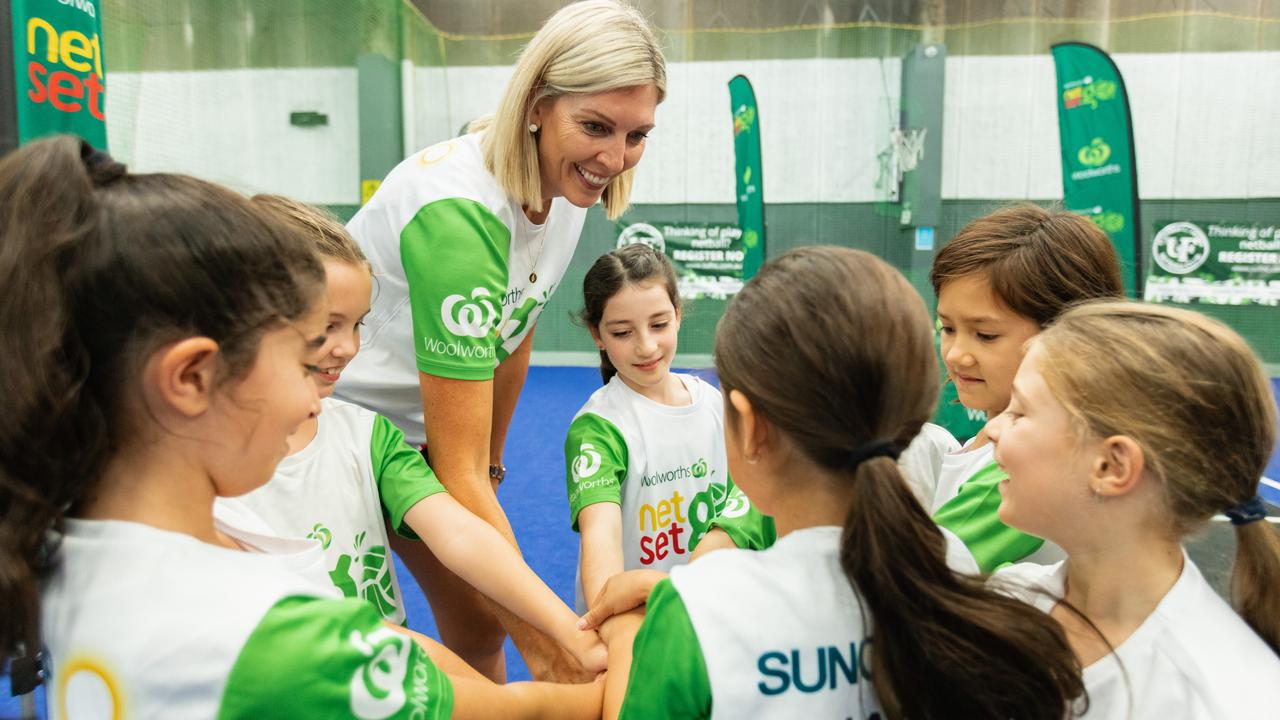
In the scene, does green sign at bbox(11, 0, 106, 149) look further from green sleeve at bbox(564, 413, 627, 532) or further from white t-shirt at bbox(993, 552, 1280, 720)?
white t-shirt at bbox(993, 552, 1280, 720)

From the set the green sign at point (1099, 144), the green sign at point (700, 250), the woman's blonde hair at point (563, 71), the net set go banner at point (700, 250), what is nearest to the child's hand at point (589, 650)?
the woman's blonde hair at point (563, 71)

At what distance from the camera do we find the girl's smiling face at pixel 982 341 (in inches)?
50.2

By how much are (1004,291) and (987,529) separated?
14.6 inches

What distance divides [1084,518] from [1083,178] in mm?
4154

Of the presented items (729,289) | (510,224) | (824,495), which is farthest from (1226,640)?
(729,289)

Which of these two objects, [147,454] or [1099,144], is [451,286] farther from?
[1099,144]

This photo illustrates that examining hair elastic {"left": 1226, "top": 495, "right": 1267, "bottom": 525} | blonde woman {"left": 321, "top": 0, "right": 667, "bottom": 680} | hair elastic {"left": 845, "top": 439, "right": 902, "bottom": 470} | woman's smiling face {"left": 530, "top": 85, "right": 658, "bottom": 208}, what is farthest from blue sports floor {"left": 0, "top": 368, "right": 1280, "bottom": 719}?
hair elastic {"left": 1226, "top": 495, "right": 1267, "bottom": 525}

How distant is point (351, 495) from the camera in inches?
50.4

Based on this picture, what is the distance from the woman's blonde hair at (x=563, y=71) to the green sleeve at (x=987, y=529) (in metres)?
0.84

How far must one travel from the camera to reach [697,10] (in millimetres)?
7777

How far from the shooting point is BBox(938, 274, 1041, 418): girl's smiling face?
4.18 feet

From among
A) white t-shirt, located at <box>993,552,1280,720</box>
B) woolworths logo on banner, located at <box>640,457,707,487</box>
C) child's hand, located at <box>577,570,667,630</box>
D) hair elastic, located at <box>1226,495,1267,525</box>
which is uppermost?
hair elastic, located at <box>1226,495,1267,525</box>

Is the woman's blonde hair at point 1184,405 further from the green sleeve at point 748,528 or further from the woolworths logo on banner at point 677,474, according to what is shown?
the woolworths logo on banner at point 677,474

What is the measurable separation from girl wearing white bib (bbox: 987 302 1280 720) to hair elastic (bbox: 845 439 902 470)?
230 millimetres
